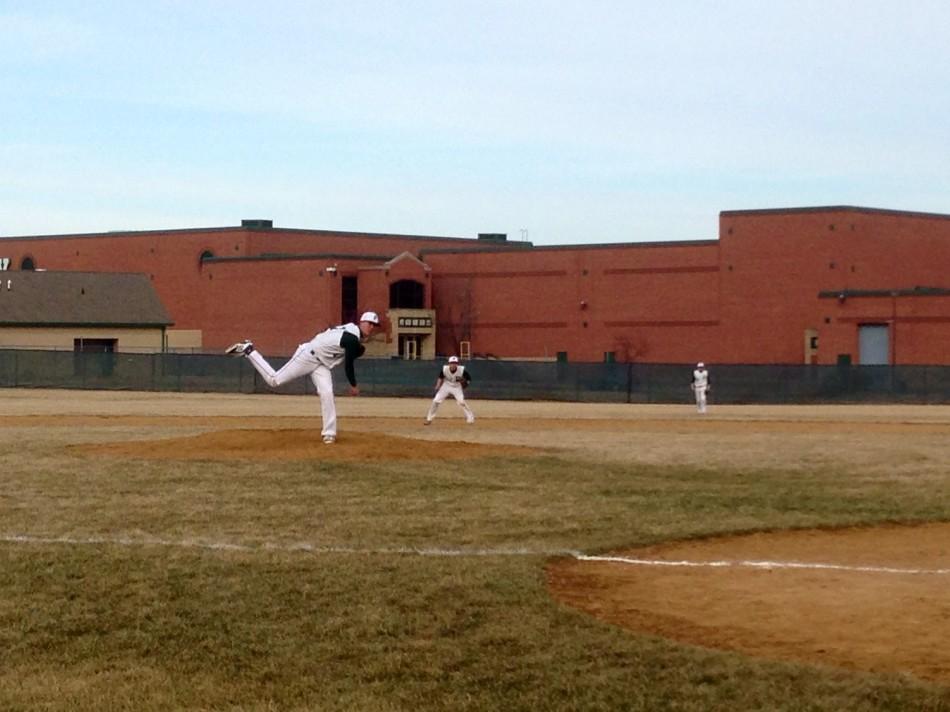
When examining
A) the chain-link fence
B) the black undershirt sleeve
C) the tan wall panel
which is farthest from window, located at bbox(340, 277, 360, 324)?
the black undershirt sleeve

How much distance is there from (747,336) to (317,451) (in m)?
70.9

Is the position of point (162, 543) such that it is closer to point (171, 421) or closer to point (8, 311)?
point (171, 421)

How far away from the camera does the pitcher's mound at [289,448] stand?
2209 centimetres

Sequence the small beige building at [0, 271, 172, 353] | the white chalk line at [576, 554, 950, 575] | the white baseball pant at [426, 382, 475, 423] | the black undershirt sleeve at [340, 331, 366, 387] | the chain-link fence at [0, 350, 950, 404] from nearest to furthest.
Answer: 1. the white chalk line at [576, 554, 950, 575]
2. the black undershirt sleeve at [340, 331, 366, 387]
3. the white baseball pant at [426, 382, 475, 423]
4. the chain-link fence at [0, 350, 950, 404]
5. the small beige building at [0, 271, 172, 353]

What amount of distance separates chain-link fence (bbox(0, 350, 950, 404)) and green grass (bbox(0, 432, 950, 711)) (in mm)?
41427

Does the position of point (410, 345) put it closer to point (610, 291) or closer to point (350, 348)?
point (610, 291)

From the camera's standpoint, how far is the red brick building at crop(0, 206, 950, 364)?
86.8 meters

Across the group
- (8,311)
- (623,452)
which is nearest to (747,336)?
(8,311)

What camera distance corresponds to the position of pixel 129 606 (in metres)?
11.0

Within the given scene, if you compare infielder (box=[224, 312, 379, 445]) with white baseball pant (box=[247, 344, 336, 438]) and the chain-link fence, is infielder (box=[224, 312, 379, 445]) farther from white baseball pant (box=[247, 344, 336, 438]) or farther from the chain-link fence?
the chain-link fence

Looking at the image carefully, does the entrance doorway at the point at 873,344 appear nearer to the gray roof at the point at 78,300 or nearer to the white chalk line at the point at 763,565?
the gray roof at the point at 78,300

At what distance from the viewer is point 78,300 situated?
91.6 m

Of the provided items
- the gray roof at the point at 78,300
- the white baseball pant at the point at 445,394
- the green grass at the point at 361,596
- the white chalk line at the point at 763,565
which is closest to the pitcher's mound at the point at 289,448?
the green grass at the point at 361,596

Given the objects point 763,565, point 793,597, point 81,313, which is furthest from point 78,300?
point 793,597
